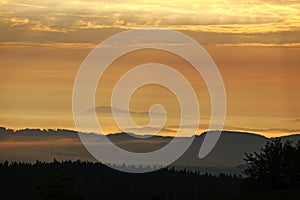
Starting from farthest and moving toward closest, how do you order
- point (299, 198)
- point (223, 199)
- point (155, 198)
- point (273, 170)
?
point (273, 170) → point (155, 198) → point (223, 199) → point (299, 198)

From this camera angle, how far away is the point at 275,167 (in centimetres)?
13812

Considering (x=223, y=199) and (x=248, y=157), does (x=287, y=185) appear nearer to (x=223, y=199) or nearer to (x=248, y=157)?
(x=248, y=157)

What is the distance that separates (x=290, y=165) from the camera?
137 m

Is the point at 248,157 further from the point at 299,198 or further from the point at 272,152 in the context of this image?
the point at 299,198

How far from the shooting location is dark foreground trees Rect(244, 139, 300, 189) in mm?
136875

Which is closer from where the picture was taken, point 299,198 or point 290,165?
point 299,198

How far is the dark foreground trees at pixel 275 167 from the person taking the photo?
136875 mm

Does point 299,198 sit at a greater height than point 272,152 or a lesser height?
lesser

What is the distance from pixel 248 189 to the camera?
136m

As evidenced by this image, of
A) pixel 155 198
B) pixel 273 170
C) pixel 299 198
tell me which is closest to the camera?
pixel 299 198

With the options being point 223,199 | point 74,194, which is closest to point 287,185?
point 223,199

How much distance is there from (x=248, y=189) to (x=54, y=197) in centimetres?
3001

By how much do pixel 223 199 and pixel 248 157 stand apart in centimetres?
2214

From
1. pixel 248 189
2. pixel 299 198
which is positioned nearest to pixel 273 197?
pixel 299 198
